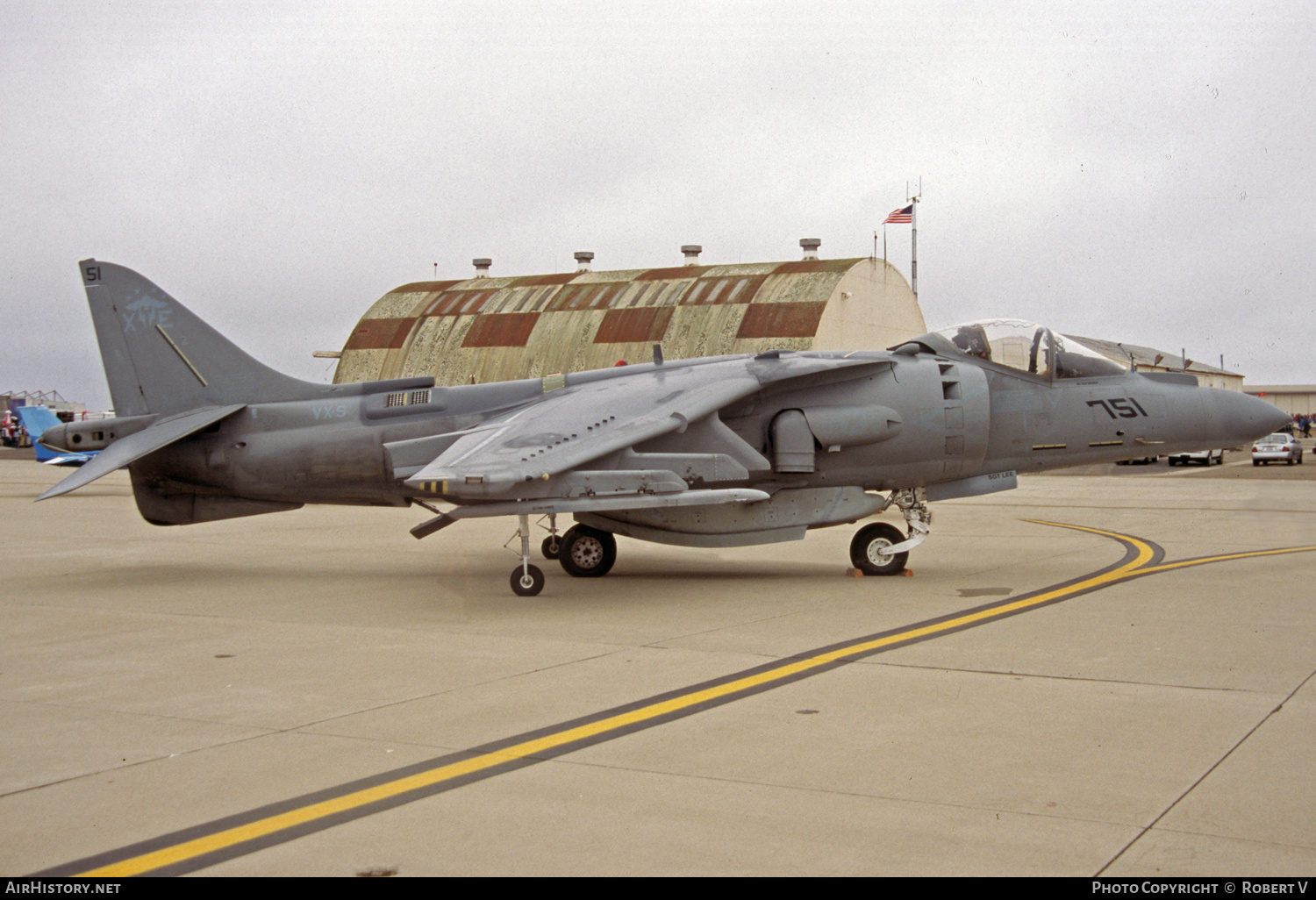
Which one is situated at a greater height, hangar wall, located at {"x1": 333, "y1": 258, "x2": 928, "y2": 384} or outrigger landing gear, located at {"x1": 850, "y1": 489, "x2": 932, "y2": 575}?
hangar wall, located at {"x1": 333, "y1": 258, "x2": 928, "y2": 384}

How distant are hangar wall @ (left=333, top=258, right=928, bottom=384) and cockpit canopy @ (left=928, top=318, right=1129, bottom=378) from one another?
18806mm

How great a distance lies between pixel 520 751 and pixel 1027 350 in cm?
949

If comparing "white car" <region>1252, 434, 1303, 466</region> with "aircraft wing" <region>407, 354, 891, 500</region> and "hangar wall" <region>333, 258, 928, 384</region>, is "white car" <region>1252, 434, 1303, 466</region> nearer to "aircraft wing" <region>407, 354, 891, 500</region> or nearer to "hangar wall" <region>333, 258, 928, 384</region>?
"hangar wall" <region>333, 258, 928, 384</region>

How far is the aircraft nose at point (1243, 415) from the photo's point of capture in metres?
13.0

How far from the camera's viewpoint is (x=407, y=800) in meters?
5.00

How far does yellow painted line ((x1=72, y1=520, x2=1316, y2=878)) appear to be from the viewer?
4.41 m

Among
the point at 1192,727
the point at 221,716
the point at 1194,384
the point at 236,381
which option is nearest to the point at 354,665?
the point at 221,716

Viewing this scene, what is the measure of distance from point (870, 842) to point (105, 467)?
10.7m

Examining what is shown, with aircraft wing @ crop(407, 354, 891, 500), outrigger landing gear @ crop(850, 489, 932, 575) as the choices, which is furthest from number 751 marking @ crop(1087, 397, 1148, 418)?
aircraft wing @ crop(407, 354, 891, 500)

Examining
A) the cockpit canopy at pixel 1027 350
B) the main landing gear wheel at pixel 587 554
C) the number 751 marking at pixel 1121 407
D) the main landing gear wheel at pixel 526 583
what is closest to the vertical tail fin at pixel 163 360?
the main landing gear wheel at pixel 587 554

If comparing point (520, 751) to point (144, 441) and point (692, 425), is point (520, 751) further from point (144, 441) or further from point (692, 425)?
point (144, 441)

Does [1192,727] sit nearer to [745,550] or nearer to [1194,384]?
[1194,384]

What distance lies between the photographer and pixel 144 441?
13078 mm

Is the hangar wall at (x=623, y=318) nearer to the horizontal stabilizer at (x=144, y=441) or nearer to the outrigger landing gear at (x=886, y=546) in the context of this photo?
the outrigger landing gear at (x=886, y=546)
